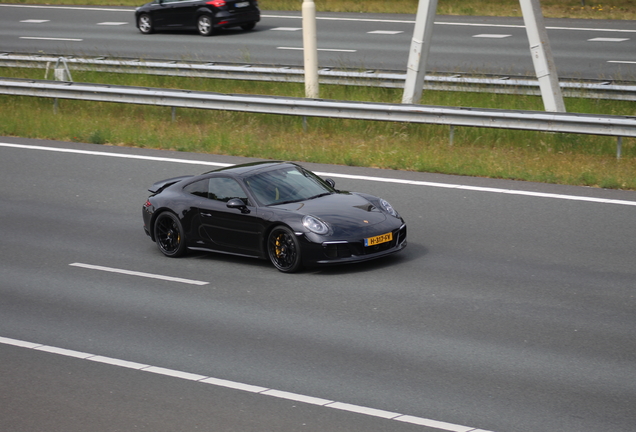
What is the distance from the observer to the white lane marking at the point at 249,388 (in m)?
6.85

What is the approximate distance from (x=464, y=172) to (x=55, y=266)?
7213mm

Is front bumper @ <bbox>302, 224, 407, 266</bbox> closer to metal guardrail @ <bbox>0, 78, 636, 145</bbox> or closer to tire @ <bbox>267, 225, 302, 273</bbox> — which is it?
tire @ <bbox>267, 225, 302, 273</bbox>

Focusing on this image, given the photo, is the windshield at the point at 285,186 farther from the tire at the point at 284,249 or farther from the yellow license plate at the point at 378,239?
the yellow license plate at the point at 378,239

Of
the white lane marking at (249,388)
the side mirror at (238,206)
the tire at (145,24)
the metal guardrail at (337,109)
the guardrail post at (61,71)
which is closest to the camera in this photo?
the white lane marking at (249,388)

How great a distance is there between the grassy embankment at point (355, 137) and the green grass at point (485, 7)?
1248 cm

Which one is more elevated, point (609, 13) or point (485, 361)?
point (609, 13)

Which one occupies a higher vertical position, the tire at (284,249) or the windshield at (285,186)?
the windshield at (285,186)

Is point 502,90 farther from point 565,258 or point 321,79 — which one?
point 565,258

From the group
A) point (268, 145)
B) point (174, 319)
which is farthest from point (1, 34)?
point (174, 319)

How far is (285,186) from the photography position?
11.7 m

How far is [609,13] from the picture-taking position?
30.7 m

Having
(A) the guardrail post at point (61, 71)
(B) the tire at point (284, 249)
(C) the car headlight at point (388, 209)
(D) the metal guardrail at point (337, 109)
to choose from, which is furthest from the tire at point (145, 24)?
(B) the tire at point (284, 249)

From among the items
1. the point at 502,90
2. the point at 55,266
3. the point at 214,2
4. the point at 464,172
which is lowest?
the point at 55,266

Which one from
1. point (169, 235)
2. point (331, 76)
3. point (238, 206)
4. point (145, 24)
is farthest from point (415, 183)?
point (145, 24)
